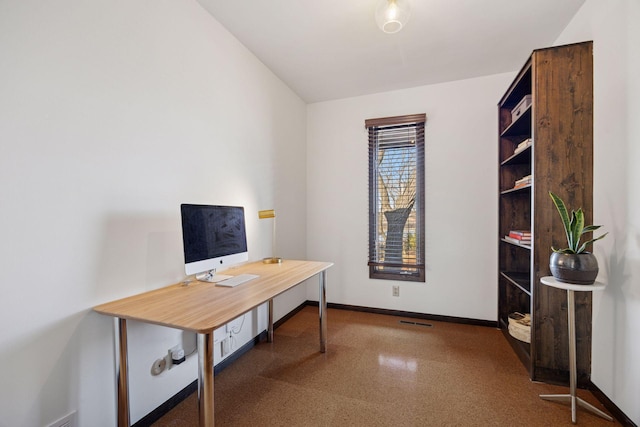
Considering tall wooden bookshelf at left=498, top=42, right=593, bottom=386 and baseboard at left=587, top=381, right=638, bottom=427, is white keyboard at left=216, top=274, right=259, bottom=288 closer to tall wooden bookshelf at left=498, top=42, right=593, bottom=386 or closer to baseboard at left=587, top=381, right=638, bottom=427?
tall wooden bookshelf at left=498, top=42, right=593, bottom=386

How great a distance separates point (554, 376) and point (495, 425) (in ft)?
2.51

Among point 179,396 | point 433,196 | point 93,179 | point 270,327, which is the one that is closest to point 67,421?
point 179,396

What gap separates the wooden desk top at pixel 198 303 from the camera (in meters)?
1.16

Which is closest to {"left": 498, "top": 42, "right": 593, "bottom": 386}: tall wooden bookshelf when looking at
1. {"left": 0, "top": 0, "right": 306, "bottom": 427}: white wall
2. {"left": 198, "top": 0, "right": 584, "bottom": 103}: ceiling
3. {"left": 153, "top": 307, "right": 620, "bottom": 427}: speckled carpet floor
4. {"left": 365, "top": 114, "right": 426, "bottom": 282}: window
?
{"left": 153, "top": 307, "right": 620, "bottom": 427}: speckled carpet floor

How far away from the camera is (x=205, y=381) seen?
43.3 inches

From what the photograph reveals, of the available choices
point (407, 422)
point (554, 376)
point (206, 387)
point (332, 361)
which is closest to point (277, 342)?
point (332, 361)

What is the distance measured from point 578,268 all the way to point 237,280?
6.70 ft

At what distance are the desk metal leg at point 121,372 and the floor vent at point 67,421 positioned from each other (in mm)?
166

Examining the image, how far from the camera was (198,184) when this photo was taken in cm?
194

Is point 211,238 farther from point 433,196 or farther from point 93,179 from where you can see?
point 433,196

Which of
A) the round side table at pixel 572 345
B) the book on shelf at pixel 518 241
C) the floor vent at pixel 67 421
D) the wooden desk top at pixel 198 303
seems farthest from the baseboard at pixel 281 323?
the book on shelf at pixel 518 241

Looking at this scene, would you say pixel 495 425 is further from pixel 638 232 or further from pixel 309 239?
pixel 309 239

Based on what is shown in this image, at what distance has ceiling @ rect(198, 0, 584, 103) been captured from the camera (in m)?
1.95

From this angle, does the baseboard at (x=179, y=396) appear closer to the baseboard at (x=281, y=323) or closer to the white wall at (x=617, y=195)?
the baseboard at (x=281, y=323)
